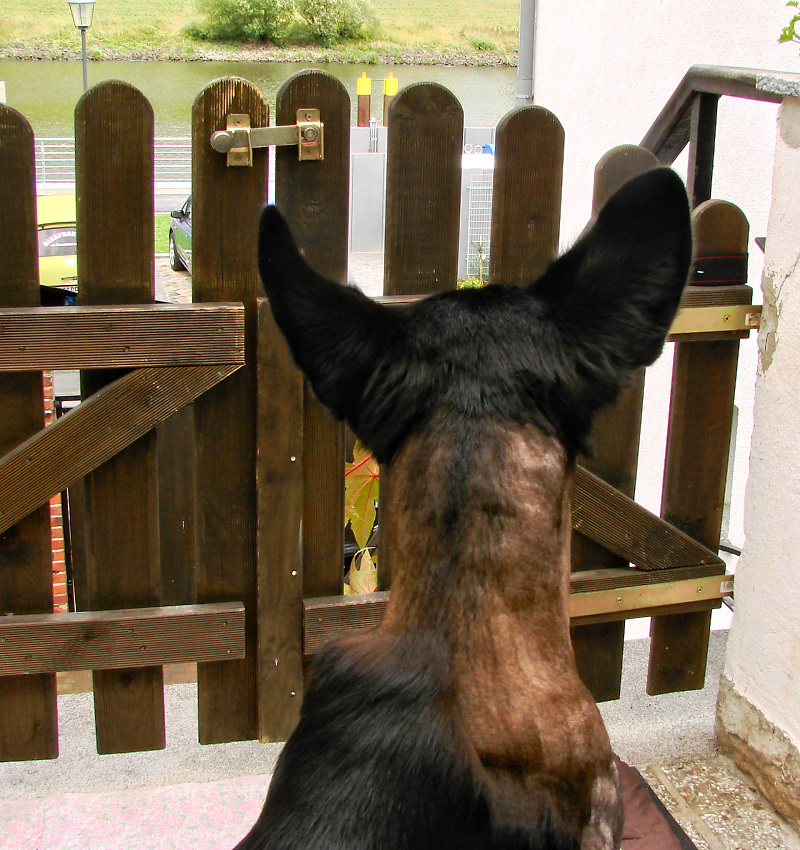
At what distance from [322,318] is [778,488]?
6.64 ft

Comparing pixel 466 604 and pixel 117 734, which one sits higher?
pixel 466 604

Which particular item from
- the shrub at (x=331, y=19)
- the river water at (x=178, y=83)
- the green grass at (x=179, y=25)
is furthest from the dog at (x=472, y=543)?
the shrub at (x=331, y=19)

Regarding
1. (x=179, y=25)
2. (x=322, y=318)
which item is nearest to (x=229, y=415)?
(x=322, y=318)

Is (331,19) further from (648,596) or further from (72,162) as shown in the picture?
(648,596)

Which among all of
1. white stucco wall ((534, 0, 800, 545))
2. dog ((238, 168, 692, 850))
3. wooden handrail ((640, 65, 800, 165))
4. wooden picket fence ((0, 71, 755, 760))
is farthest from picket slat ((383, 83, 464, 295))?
white stucco wall ((534, 0, 800, 545))

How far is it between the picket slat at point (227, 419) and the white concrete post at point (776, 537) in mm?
1615

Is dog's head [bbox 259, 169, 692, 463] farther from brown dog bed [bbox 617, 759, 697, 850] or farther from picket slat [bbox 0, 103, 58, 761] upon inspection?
brown dog bed [bbox 617, 759, 697, 850]

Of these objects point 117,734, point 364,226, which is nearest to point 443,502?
point 117,734

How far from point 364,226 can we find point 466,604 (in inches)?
896

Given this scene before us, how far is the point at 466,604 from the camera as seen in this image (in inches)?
56.7

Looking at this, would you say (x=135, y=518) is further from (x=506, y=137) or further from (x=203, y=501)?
(x=506, y=137)

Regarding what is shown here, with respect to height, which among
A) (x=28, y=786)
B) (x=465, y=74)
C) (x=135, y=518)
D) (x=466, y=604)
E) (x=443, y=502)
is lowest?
(x=28, y=786)

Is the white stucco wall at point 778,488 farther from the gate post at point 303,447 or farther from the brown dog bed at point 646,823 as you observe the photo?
the gate post at point 303,447

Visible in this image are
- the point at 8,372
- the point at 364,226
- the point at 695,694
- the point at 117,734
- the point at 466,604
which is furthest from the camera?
the point at 364,226
